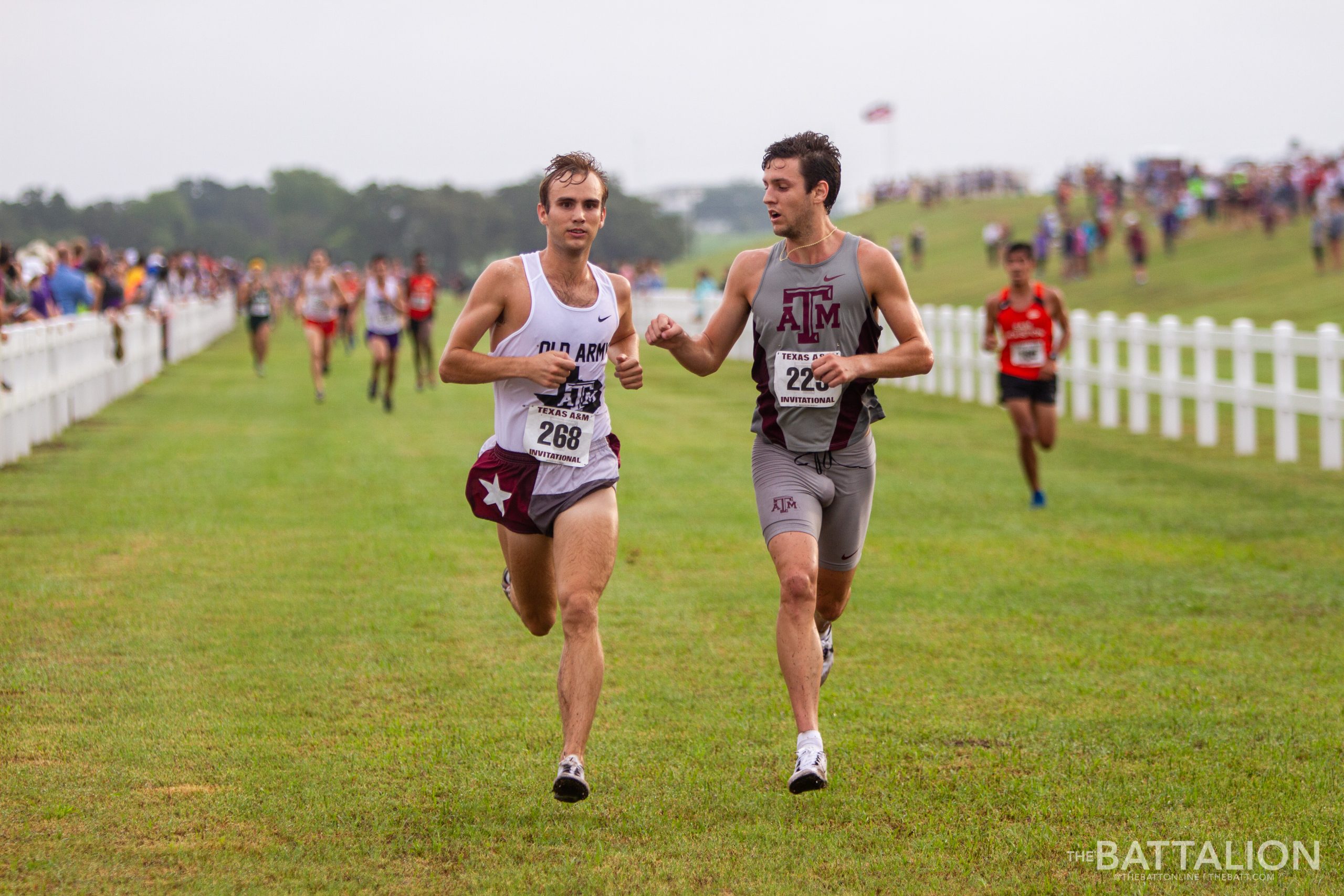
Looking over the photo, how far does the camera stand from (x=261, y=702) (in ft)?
22.3

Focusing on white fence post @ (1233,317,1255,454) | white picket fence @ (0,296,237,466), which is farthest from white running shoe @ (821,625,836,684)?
white fence post @ (1233,317,1255,454)

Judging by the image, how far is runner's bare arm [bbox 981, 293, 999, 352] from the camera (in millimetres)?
13047

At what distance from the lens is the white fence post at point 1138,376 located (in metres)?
20.1

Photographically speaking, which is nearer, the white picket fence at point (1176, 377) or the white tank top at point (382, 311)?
the white picket fence at point (1176, 377)

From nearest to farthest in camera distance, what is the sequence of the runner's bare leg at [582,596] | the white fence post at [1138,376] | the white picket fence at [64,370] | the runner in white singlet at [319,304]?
the runner's bare leg at [582,596] → the white picket fence at [64,370] → the white fence post at [1138,376] → the runner in white singlet at [319,304]

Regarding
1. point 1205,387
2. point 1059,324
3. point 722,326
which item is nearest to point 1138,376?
point 1205,387

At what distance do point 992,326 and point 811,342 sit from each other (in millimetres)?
Answer: 7567

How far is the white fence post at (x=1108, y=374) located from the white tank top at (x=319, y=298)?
10762mm

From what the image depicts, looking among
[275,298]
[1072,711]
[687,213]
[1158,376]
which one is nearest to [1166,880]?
[1072,711]

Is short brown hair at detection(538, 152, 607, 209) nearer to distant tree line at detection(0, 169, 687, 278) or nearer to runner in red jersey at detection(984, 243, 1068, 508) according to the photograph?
distant tree line at detection(0, 169, 687, 278)

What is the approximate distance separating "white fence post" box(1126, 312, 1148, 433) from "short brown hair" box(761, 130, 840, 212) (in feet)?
48.7

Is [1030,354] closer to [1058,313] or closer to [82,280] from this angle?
[1058,313]

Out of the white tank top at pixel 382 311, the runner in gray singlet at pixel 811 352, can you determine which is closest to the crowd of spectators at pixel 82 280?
the white tank top at pixel 382 311

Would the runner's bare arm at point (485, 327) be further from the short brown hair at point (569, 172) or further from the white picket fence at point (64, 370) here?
the white picket fence at point (64, 370)
